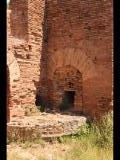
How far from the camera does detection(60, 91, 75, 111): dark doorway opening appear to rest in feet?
35.1

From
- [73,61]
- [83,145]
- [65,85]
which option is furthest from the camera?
[65,85]

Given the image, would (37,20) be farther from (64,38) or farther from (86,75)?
(86,75)

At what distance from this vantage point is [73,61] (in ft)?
34.5

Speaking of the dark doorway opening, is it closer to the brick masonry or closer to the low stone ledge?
the brick masonry

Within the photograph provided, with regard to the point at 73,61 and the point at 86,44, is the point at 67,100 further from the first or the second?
the point at 86,44

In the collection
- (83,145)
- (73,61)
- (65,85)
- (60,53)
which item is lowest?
(83,145)

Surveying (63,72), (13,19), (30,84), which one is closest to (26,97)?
(30,84)

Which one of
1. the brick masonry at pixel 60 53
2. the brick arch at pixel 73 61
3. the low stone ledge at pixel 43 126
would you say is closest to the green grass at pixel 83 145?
the low stone ledge at pixel 43 126

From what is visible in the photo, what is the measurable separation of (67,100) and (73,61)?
1.20 meters

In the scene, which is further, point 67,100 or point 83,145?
point 67,100

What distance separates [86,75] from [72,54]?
751 mm

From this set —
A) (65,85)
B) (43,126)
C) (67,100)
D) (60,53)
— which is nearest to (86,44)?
(60,53)

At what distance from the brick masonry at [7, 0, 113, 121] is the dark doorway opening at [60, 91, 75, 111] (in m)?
0.12

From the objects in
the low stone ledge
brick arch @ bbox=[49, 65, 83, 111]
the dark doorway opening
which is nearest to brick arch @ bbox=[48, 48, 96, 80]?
brick arch @ bbox=[49, 65, 83, 111]
